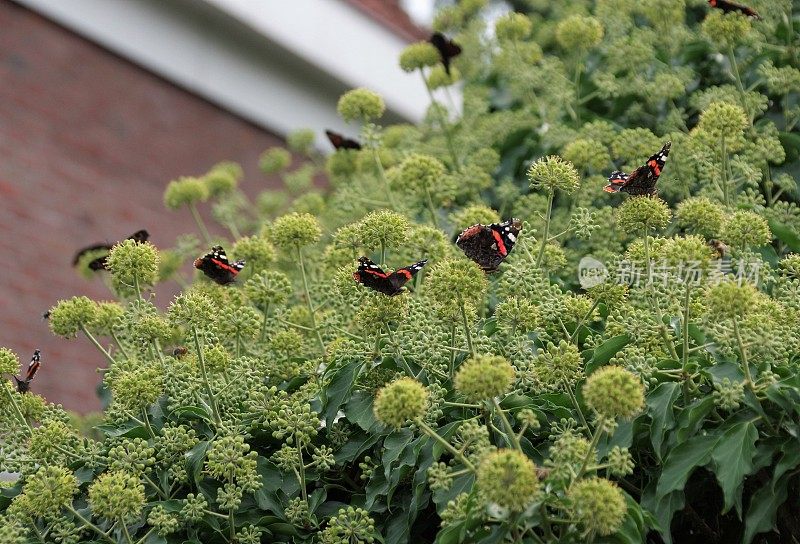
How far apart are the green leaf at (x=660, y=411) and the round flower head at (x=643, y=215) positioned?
0.50m

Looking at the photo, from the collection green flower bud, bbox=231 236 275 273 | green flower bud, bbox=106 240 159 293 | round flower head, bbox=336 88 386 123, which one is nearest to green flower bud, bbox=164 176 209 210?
round flower head, bbox=336 88 386 123

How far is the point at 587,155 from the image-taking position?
388 cm

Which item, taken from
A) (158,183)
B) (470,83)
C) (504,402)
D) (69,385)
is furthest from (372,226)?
(158,183)

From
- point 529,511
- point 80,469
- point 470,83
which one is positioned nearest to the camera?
point 529,511

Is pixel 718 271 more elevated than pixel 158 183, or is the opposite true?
pixel 718 271

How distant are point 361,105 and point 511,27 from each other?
107 centimetres

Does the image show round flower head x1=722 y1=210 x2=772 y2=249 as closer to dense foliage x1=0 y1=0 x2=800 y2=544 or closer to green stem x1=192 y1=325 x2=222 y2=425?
dense foliage x1=0 y1=0 x2=800 y2=544

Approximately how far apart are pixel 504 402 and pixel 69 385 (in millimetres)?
4019

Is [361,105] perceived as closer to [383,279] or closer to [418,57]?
[418,57]

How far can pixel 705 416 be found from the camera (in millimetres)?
2691

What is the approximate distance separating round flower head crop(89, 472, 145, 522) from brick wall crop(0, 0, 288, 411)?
11.2 feet

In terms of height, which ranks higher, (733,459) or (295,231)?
(733,459)

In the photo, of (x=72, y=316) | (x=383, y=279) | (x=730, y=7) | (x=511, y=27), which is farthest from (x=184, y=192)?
(x=730, y=7)

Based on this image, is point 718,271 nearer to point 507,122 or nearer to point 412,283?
point 412,283
